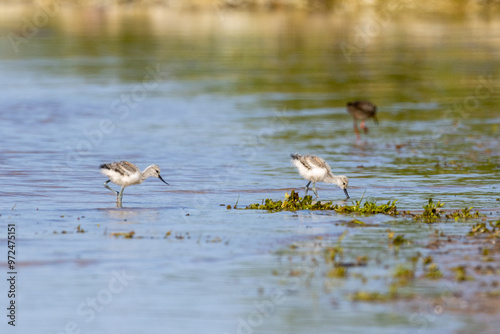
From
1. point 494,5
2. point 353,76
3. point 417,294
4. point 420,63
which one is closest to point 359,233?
A: point 417,294

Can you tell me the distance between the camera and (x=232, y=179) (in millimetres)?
19734

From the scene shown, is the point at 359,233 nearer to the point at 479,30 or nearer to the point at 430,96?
the point at 430,96

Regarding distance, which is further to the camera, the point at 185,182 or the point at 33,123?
the point at 33,123

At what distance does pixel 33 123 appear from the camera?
1142 inches

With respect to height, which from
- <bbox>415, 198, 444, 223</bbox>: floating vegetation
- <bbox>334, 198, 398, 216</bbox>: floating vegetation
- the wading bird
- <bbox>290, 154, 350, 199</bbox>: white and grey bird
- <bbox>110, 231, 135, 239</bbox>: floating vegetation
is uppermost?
the wading bird

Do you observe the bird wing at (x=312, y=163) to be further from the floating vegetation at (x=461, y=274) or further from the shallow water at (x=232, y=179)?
the floating vegetation at (x=461, y=274)

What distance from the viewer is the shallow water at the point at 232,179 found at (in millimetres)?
10672

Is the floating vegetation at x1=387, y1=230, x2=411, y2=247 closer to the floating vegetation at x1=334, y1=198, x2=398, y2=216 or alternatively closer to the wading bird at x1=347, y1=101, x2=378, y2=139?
the floating vegetation at x1=334, y1=198, x2=398, y2=216

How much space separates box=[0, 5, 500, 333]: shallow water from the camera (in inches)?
420

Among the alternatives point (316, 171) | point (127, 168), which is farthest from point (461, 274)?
point (127, 168)

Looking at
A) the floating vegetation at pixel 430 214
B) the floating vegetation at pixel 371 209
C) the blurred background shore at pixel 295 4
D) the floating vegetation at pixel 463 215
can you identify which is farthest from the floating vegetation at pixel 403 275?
the blurred background shore at pixel 295 4

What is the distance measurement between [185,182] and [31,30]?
2142 inches

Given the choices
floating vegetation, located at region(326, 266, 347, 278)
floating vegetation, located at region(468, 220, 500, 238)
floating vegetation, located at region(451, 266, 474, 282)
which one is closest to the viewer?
floating vegetation, located at region(451, 266, 474, 282)

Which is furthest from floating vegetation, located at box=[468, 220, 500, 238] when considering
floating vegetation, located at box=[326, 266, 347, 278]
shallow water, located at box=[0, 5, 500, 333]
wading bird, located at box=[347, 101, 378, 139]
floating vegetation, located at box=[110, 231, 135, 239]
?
wading bird, located at box=[347, 101, 378, 139]
